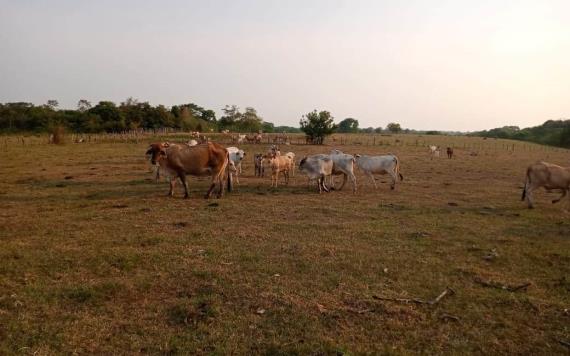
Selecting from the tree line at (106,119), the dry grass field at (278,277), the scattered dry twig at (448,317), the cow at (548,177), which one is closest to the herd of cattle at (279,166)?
the cow at (548,177)

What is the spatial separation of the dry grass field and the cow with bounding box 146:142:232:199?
3.73ft

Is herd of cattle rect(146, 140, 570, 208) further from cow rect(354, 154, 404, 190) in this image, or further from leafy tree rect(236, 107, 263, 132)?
leafy tree rect(236, 107, 263, 132)

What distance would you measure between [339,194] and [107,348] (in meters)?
11.2

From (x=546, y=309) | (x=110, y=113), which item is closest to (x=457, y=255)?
(x=546, y=309)

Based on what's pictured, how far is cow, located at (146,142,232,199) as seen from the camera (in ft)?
45.4

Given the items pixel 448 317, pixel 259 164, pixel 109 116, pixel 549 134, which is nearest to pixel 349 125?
pixel 549 134

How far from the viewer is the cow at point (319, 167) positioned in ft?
50.7

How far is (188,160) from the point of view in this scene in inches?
544

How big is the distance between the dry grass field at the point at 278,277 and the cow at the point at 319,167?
2.53m

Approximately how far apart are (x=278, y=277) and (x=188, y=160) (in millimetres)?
8007

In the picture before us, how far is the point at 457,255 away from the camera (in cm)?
830

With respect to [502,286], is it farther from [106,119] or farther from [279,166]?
[106,119]

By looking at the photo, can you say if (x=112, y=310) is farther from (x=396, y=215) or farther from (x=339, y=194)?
(x=339, y=194)

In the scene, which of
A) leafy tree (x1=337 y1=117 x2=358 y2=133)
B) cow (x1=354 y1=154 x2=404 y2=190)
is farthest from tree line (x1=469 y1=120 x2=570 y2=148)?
cow (x1=354 y1=154 x2=404 y2=190)
